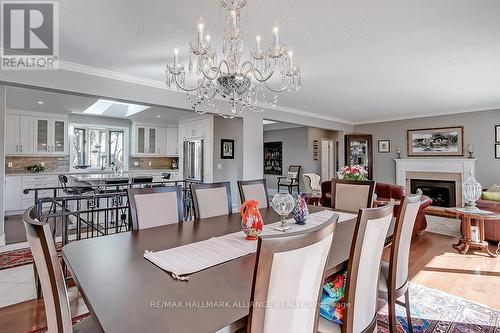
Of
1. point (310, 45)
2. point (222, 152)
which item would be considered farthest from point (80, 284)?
point (222, 152)

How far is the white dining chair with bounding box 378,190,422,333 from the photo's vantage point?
1.62 metres

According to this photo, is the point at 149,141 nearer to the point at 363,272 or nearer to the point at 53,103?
the point at 53,103

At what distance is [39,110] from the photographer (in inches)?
252

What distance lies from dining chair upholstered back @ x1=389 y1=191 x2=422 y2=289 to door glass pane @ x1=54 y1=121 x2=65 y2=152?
785 centimetres

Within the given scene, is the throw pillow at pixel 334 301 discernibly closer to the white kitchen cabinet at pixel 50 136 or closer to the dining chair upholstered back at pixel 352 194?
the dining chair upholstered back at pixel 352 194

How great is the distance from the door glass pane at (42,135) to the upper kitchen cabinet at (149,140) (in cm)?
208

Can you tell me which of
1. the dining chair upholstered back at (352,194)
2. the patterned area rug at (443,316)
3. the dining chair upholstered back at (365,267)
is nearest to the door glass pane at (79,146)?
the dining chair upholstered back at (352,194)

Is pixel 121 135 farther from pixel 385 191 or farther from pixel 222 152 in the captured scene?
pixel 385 191

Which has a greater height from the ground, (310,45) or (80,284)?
(310,45)

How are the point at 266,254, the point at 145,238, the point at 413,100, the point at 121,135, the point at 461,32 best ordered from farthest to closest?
the point at 121,135, the point at 413,100, the point at 461,32, the point at 145,238, the point at 266,254

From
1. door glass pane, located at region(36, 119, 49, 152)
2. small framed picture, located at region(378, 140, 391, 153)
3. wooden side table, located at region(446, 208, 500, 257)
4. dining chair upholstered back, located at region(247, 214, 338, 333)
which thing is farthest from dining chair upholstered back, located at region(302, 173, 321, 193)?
door glass pane, located at region(36, 119, 49, 152)

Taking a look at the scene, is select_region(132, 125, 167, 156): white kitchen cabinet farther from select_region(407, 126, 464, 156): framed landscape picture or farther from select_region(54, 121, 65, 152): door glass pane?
select_region(407, 126, 464, 156): framed landscape picture

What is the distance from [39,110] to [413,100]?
8.57m

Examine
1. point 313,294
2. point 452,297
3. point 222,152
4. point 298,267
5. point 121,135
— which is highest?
point 121,135
